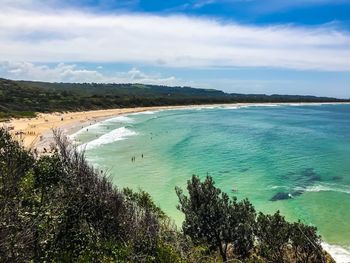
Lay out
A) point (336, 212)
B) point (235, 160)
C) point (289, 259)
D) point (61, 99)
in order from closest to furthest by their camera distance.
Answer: point (289, 259) < point (336, 212) < point (235, 160) < point (61, 99)

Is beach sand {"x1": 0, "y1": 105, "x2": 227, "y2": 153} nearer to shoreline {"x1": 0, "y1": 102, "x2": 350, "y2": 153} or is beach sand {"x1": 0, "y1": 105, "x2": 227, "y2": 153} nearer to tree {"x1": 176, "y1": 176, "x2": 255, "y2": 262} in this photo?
shoreline {"x1": 0, "y1": 102, "x2": 350, "y2": 153}

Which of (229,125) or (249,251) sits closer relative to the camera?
(249,251)

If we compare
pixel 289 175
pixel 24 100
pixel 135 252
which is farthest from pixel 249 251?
pixel 24 100

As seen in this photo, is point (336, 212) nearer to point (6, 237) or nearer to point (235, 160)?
point (235, 160)

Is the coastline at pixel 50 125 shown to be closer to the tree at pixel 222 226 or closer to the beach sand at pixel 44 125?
the beach sand at pixel 44 125

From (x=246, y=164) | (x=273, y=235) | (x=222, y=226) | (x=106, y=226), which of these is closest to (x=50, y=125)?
(x=246, y=164)

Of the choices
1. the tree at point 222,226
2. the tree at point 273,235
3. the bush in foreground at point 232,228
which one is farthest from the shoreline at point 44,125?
the tree at point 273,235

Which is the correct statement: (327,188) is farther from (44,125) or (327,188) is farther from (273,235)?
(44,125)
